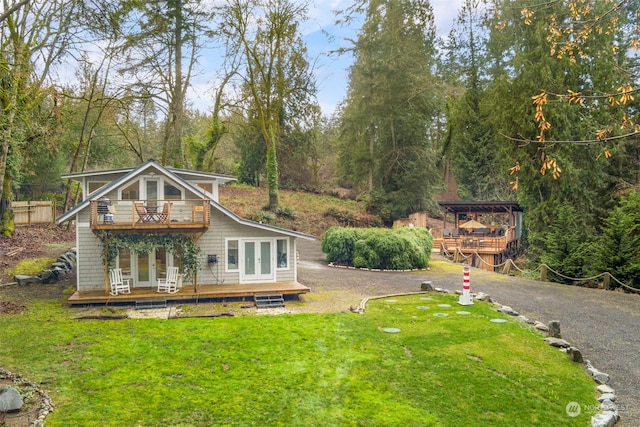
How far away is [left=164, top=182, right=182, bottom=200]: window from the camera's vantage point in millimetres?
14508

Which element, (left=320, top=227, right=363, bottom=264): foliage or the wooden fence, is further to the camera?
the wooden fence

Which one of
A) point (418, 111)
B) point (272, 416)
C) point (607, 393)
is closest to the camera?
point (272, 416)

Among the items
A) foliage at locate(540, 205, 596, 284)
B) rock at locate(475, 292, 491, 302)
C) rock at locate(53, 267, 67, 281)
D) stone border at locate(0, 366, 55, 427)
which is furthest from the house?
foliage at locate(540, 205, 596, 284)

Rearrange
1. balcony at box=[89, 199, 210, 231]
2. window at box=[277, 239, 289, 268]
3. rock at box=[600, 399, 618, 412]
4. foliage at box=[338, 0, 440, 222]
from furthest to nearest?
foliage at box=[338, 0, 440, 222]
window at box=[277, 239, 289, 268]
balcony at box=[89, 199, 210, 231]
rock at box=[600, 399, 618, 412]

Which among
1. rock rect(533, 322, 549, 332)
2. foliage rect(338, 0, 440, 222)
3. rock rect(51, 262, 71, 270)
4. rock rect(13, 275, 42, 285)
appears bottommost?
rock rect(533, 322, 549, 332)

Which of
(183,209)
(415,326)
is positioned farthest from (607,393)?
(183,209)

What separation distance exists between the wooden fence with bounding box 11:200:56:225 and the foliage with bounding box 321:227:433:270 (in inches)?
677

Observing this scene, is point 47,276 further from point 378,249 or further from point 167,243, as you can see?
point 378,249

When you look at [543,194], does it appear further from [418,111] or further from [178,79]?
[178,79]

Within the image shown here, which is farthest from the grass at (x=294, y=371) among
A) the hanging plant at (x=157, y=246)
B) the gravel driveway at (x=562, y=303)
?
the hanging plant at (x=157, y=246)

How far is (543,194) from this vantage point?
78.6 feet

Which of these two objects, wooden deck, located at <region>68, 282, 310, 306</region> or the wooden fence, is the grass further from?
the wooden fence

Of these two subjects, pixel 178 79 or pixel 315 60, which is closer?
pixel 178 79

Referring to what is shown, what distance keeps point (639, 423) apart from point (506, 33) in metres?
27.7
